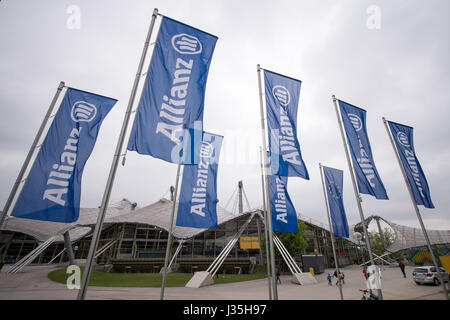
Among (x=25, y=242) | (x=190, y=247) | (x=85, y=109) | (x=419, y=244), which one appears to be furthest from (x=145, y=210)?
(x=419, y=244)

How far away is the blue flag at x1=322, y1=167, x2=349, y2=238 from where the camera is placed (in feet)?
45.2

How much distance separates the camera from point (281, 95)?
32.3ft

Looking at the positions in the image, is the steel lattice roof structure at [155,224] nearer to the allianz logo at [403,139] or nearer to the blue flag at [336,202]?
the blue flag at [336,202]

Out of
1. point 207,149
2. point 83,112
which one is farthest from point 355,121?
point 83,112

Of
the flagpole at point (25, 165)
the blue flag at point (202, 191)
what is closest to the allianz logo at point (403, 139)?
the blue flag at point (202, 191)

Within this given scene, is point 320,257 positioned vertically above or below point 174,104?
below

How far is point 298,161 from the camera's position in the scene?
363 inches

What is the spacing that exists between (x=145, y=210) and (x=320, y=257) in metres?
36.6

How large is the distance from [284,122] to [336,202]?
26.4 feet

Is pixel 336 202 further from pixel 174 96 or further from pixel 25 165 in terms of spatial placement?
pixel 25 165

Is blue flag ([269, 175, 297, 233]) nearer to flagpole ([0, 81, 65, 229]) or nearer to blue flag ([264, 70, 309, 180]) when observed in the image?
blue flag ([264, 70, 309, 180])

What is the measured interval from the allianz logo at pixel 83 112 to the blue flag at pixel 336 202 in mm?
13960

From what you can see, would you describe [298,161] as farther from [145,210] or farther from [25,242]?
[25,242]
